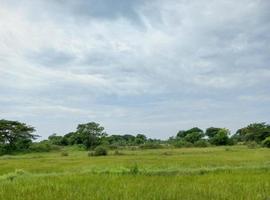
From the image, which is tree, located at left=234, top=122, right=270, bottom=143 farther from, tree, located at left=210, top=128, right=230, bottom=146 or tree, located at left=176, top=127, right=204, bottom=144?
tree, located at left=176, top=127, right=204, bottom=144

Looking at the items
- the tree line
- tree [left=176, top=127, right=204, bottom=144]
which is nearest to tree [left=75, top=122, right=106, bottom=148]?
the tree line

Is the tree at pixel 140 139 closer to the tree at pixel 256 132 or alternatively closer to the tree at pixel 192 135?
the tree at pixel 192 135

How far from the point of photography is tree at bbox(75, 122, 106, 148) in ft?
157

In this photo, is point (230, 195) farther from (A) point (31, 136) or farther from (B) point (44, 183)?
(A) point (31, 136)

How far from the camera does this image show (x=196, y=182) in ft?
37.9

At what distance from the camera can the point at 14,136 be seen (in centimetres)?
4166

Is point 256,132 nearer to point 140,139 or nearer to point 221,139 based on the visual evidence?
point 221,139

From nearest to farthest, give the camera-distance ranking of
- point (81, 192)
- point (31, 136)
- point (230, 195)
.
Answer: point (230, 195) → point (81, 192) → point (31, 136)

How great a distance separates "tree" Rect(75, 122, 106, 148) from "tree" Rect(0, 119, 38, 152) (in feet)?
22.1

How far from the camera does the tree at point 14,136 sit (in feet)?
135

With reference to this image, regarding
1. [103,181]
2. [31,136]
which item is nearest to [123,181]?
[103,181]

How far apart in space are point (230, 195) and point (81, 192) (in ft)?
10.3

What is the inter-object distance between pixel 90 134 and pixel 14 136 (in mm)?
9097

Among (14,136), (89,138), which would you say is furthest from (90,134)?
(14,136)
